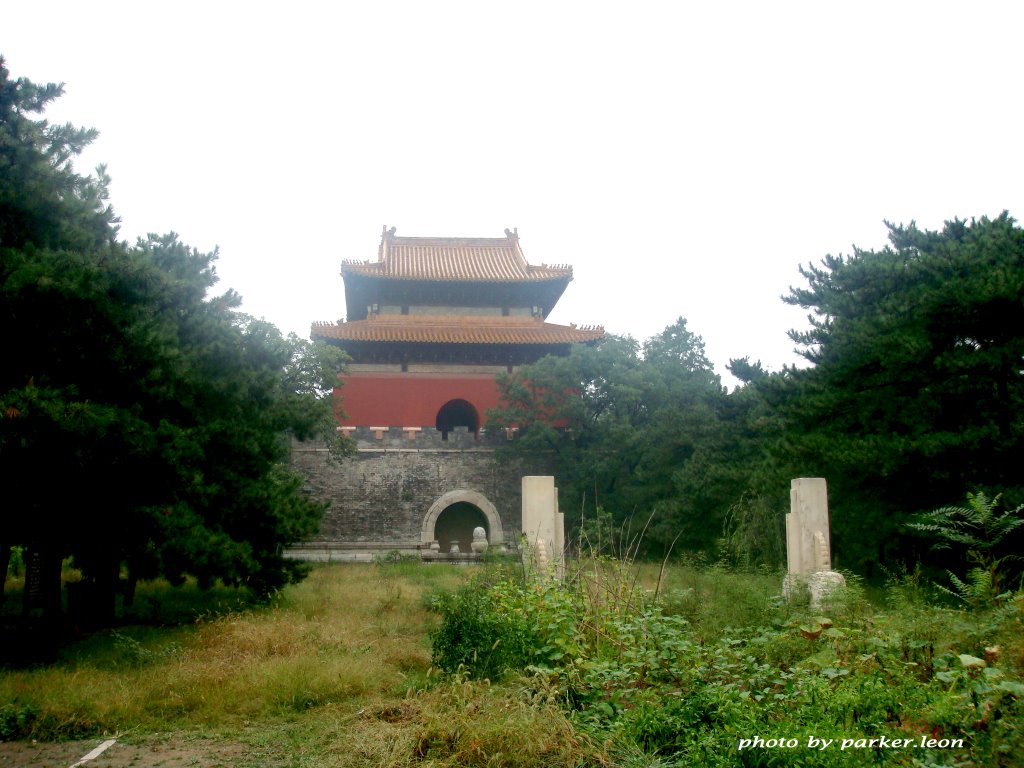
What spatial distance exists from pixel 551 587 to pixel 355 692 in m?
1.42

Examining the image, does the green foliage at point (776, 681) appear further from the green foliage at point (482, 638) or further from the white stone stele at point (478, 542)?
the white stone stele at point (478, 542)

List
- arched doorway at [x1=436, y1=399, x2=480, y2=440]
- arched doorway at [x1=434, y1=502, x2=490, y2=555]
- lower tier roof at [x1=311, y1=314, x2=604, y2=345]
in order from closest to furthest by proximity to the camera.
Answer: lower tier roof at [x1=311, y1=314, x2=604, y2=345] → arched doorway at [x1=434, y1=502, x2=490, y2=555] → arched doorway at [x1=436, y1=399, x2=480, y2=440]

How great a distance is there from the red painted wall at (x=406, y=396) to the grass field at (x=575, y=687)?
12.0 metres

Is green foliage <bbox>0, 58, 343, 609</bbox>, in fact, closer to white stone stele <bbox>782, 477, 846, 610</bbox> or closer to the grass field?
the grass field

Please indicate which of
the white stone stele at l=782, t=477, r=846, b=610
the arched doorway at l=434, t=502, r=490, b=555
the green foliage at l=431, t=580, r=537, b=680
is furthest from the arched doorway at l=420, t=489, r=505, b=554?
the green foliage at l=431, t=580, r=537, b=680

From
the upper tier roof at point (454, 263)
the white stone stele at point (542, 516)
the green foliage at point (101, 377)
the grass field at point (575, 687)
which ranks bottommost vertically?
the grass field at point (575, 687)

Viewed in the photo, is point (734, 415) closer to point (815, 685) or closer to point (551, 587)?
A: point (551, 587)

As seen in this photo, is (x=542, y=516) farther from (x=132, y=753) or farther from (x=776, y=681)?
(x=776, y=681)

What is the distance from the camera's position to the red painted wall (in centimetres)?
1889

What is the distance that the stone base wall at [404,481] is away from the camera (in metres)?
17.8

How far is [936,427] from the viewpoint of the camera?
29.6 ft

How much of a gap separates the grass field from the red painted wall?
39.3ft

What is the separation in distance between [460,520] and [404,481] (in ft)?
9.78

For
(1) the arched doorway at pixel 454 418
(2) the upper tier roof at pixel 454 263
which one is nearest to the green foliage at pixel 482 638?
(2) the upper tier roof at pixel 454 263
